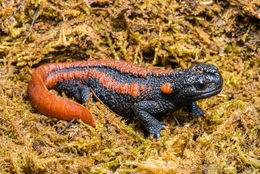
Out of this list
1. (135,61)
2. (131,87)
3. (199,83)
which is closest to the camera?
(199,83)

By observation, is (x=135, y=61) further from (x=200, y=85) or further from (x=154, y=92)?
(x=200, y=85)

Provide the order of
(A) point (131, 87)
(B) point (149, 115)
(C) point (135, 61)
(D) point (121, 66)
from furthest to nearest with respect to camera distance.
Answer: (C) point (135, 61) < (D) point (121, 66) < (A) point (131, 87) < (B) point (149, 115)

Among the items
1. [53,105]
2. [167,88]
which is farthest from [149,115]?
[53,105]

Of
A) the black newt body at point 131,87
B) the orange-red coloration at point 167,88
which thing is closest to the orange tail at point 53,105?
the black newt body at point 131,87

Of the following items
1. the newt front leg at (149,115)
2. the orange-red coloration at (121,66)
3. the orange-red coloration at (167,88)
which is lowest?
the newt front leg at (149,115)

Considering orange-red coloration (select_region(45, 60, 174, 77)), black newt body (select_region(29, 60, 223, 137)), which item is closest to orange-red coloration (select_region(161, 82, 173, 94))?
black newt body (select_region(29, 60, 223, 137))

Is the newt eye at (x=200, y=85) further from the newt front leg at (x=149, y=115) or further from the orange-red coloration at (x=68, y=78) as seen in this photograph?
the newt front leg at (x=149, y=115)

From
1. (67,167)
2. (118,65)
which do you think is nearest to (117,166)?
(67,167)

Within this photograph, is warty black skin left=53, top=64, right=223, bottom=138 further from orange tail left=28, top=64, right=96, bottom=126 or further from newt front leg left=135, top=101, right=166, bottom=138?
orange tail left=28, top=64, right=96, bottom=126

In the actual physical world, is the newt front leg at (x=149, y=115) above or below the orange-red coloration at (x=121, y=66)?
below
